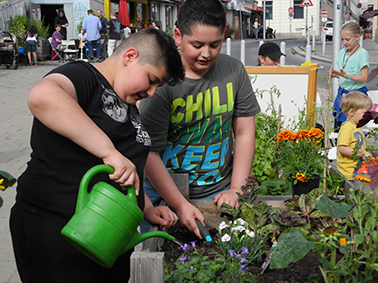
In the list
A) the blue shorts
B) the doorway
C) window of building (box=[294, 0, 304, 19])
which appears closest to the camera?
the blue shorts

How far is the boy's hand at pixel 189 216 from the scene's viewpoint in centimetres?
192

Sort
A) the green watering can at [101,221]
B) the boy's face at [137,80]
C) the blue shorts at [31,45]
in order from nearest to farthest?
the green watering can at [101,221]
the boy's face at [137,80]
the blue shorts at [31,45]

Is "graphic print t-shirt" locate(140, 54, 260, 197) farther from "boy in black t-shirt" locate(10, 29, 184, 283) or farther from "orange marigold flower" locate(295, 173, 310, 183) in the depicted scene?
"orange marigold flower" locate(295, 173, 310, 183)

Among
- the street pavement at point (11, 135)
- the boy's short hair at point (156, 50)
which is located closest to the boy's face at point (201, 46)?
the boy's short hair at point (156, 50)

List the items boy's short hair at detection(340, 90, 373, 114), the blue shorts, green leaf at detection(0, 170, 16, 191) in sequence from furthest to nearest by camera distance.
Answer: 1. the blue shorts
2. boy's short hair at detection(340, 90, 373, 114)
3. green leaf at detection(0, 170, 16, 191)

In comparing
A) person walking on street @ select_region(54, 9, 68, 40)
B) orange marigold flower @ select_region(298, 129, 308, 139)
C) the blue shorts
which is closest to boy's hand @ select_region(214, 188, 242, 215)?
orange marigold flower @ select_region(298, 129, 308, 139)

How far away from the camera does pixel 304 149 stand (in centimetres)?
301

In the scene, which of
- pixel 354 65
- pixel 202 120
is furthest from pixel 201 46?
pixel 354 65

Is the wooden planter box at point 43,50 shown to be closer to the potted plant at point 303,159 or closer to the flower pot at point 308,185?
the potted plant at point 303,159

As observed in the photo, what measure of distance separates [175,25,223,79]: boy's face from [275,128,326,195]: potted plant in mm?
1233

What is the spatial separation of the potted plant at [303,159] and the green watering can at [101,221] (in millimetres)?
1816

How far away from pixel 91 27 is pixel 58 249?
1703cm

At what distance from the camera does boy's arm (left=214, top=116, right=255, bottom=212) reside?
2123mm

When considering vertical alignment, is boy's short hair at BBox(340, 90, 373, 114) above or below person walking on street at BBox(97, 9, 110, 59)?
below
